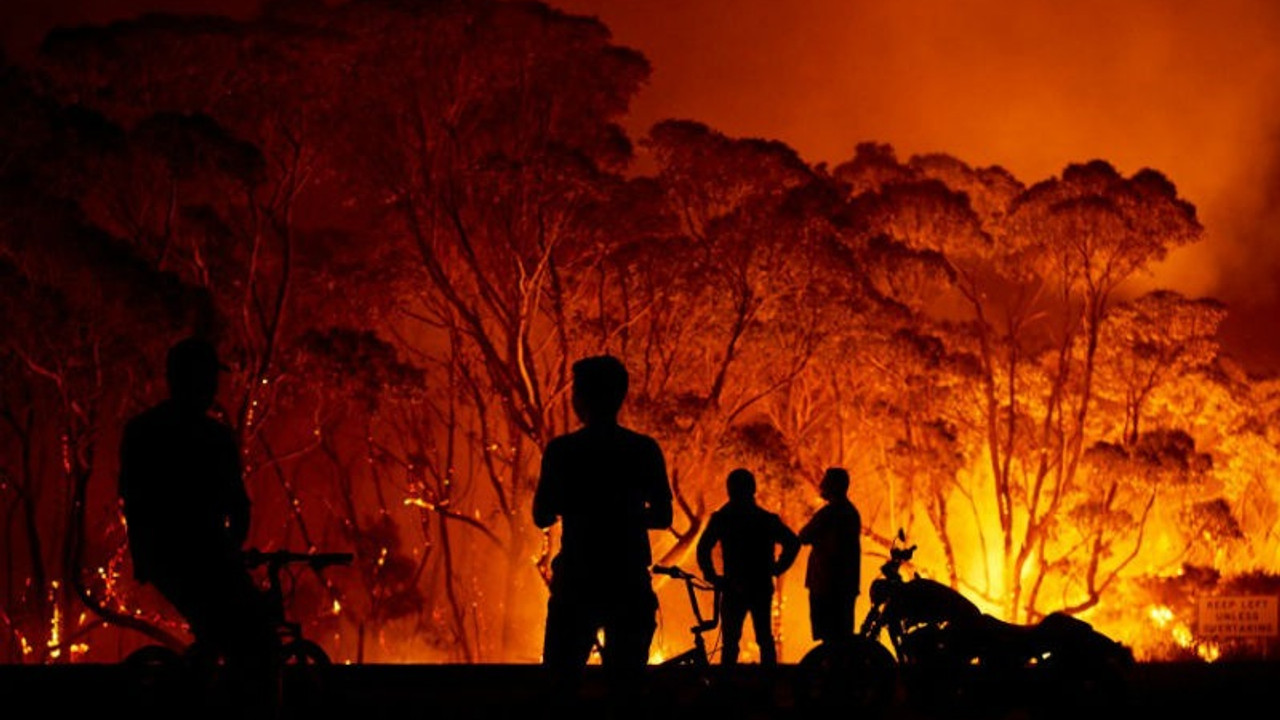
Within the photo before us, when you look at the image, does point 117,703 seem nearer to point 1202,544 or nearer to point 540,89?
point 540,89

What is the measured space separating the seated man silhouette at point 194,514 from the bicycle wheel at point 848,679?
11.0ft

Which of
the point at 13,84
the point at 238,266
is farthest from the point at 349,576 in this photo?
the point at 13,84

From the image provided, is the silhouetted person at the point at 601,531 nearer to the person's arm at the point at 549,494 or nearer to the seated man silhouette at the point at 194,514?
the person's arm at the point at 549,494

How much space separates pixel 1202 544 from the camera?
3300cm

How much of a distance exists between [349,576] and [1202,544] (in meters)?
18.0

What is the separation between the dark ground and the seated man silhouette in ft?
1.12


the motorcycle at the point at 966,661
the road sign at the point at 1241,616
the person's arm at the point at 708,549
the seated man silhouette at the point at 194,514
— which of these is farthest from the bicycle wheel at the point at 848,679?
the road sign at the point at 1241,616

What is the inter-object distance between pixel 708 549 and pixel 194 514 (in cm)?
409

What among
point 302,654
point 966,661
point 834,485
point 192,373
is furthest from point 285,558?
point 834,485

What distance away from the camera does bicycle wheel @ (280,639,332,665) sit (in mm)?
5684

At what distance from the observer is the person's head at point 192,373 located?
5414 mm

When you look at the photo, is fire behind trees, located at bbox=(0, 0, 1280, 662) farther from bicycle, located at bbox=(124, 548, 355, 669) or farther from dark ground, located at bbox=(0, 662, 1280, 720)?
bicycle, located at bbox=(124, 548, 355, 669)

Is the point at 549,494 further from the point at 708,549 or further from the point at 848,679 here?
the point at 708,549

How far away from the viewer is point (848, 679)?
26.0 ft
